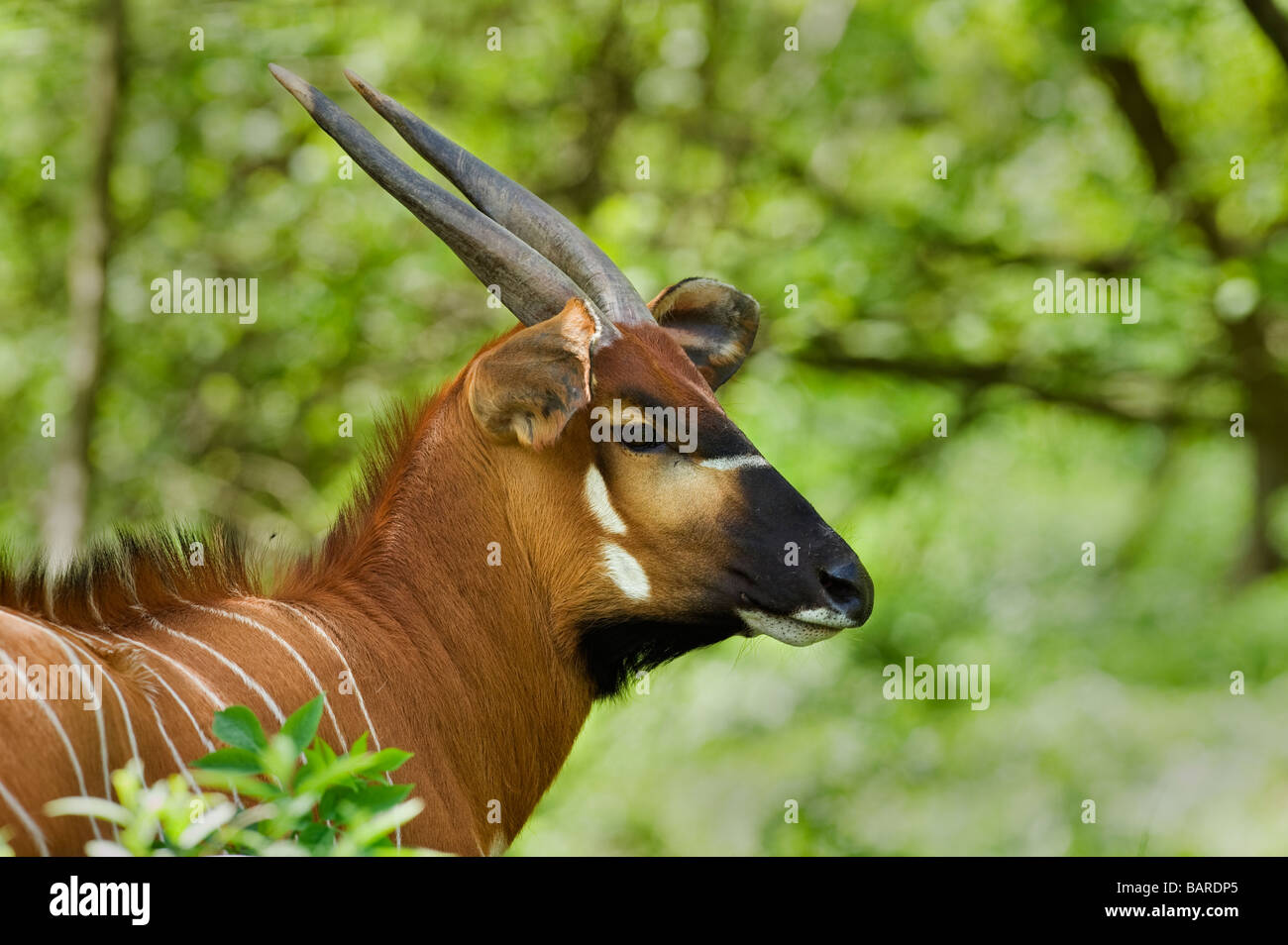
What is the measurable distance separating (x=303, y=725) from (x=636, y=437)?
6.10 feet

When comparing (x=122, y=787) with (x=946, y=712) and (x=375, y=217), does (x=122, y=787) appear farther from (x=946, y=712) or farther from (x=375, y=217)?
(x=946, y=712)

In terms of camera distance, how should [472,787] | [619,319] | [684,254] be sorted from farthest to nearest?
[684,254]
[619,319]
[472,787]

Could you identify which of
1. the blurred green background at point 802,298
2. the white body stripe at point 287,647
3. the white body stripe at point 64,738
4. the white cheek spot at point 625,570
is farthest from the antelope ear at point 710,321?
the blurred green background at point 802,298

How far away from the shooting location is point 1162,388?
41.0 feet

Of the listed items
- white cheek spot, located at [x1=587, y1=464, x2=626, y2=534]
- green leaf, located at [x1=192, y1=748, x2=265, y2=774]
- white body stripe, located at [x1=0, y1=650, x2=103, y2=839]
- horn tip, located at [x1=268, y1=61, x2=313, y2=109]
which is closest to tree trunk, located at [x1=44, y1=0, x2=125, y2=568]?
horn tip, located at [x1=268, y1=61, x2=313, y2=109]

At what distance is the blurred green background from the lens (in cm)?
1186

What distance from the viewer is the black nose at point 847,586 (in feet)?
14.4

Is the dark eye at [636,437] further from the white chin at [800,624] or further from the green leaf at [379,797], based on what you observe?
→ the green leaf at [379,797]

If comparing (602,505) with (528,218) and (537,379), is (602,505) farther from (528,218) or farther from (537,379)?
(528,218)

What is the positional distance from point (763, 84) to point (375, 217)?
366cm

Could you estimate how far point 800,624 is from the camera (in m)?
4.46

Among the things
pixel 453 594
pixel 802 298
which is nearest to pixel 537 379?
pixel 453 594

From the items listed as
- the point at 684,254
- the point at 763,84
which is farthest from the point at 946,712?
the point at 763,84

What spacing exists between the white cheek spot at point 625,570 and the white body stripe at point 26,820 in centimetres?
192
